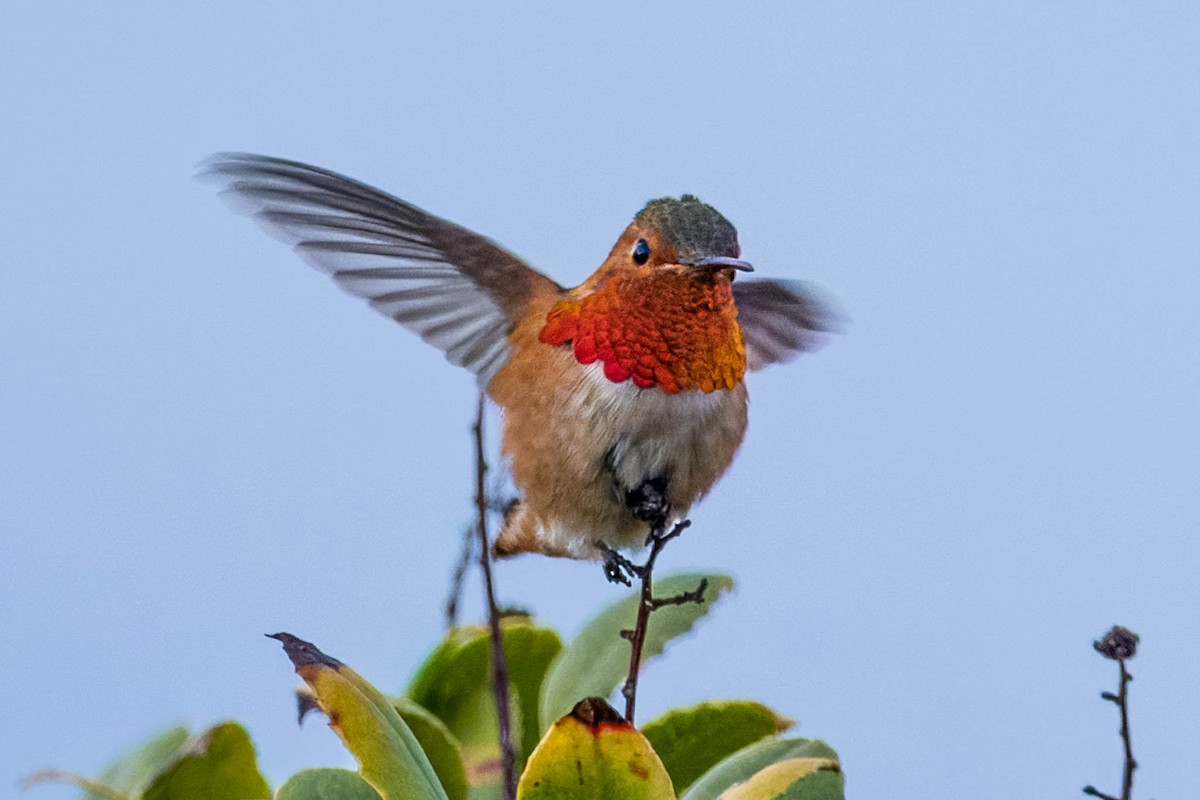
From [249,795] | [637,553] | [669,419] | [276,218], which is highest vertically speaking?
[276,218]

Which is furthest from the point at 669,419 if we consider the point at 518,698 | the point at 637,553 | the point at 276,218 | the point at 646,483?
the point at 276,218

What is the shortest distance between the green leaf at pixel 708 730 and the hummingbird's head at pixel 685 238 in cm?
37

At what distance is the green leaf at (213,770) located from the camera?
1033 millimetres

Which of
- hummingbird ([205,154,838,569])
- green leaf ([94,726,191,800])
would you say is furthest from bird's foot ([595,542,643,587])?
green leaf ([94,726,191,800])

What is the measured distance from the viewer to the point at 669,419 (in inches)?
50.9

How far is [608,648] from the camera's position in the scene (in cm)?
118

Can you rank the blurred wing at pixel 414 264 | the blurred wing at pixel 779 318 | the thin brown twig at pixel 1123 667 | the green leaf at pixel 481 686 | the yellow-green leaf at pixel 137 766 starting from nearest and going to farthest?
the thin brown twig at pixel 1123 667 → the yellow-green leaf at pixel 137 766 → the green leaf at pixel 481 686 → the blurred wing at pixel 414 264 → the blurred wing at pixel 779 318

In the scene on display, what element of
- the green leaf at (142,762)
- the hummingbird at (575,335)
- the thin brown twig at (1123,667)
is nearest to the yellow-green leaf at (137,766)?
the green leaf at (142,762)

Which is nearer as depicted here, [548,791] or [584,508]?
[548,791]

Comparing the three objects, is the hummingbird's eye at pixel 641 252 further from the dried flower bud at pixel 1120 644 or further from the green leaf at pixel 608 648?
the dried flower bud at pixel 1120 644

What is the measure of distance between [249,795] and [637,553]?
1.55ft

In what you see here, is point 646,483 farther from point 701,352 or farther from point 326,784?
point 326,784

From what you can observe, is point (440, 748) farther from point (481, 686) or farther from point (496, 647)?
point (496, 647)

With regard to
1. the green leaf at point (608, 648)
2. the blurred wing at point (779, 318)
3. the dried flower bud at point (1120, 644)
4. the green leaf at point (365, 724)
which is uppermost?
the blurred wing at point (779, 318)
